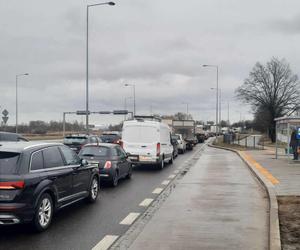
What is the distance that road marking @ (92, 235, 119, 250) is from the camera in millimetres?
6574

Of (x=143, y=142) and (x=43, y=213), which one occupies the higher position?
(x=143, y=142)

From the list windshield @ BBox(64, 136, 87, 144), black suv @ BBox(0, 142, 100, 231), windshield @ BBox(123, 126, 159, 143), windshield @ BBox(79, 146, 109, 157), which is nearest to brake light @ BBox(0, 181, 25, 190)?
black suv @ BBox(0, 142, 100, 231)

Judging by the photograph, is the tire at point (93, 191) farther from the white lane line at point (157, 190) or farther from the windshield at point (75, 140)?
the windshield at point (75, 140)

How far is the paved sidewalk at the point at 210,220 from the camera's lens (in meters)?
6.80

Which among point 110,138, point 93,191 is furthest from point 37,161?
point 110,138

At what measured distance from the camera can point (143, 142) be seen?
2014cm

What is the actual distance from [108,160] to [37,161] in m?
6.24

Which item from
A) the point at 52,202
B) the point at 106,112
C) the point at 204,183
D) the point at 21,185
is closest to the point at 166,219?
the point at 52,202

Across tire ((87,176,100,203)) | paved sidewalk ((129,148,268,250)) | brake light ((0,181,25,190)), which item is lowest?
paved sidewalk ((129,148,268,250))

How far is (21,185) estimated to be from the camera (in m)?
7.21

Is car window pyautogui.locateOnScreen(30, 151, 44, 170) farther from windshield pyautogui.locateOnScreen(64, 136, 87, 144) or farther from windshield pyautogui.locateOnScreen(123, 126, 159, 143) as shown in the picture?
windshield pyautogui.locateOnScreen(64, 136, 87, 144)

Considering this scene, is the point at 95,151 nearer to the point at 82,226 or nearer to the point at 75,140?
the point at 82,226

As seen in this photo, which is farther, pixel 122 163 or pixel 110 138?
pixel 110 138

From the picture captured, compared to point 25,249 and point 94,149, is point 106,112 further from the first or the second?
point 25,249
